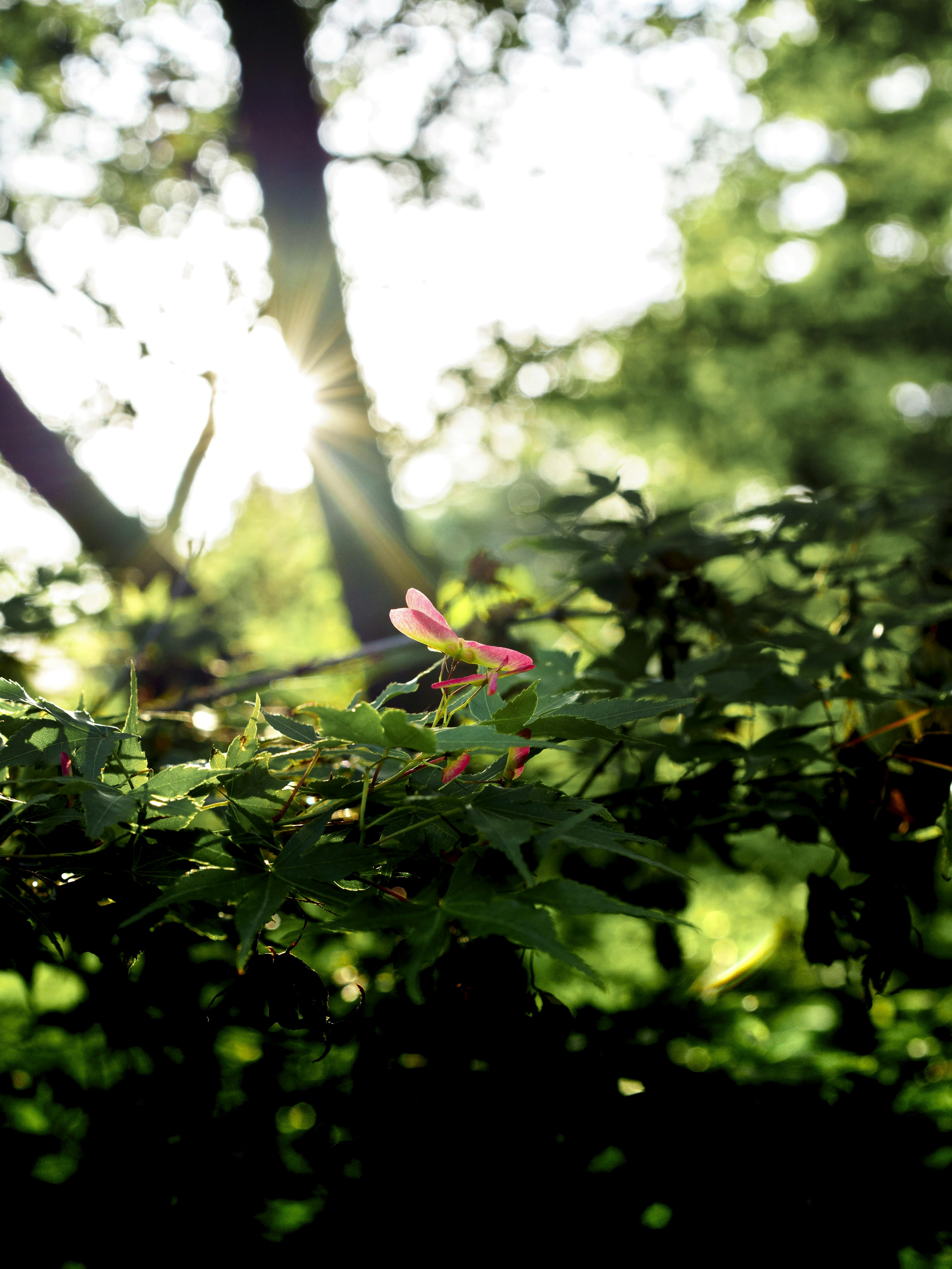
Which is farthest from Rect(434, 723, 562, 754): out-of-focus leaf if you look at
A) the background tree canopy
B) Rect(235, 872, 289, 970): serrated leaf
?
Rect(235, 872, 289, 970): serrated leaf

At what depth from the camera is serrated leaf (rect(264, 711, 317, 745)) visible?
802mm

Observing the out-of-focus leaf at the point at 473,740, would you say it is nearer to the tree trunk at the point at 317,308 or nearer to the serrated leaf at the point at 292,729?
the serrated leaf at the point at 292,729

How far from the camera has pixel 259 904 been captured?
0.69 m

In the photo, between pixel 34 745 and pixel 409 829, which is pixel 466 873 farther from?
pixel 34 745

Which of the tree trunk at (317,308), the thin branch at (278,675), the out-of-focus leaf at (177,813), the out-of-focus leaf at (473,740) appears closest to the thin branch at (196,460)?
the thin branch at (278,675)

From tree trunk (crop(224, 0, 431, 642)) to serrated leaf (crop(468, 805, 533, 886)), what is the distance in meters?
2.82

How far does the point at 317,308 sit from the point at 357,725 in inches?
144

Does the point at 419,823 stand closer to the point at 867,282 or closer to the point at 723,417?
the point at 723,417

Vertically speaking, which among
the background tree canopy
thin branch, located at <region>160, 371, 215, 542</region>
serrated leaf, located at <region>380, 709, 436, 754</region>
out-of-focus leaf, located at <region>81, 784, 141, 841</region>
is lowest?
the background tree canopy

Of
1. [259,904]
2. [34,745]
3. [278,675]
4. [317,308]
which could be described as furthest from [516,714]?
[317,308]

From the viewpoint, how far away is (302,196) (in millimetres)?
3943

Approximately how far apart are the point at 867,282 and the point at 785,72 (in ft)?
18.6

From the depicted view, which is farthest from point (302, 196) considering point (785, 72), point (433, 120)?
point (785, 72)

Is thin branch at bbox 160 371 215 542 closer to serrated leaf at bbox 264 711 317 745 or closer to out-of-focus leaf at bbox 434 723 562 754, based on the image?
serrated leaf at bbox 264 711 317 745
